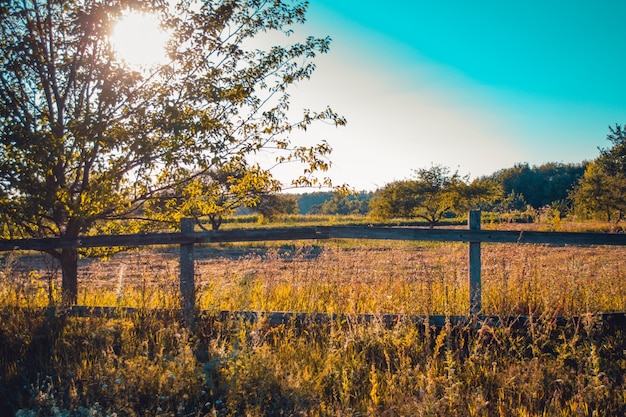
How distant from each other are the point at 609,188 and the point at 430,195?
16111 mm

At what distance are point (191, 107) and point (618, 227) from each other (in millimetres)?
31602

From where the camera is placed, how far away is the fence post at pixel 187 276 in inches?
199

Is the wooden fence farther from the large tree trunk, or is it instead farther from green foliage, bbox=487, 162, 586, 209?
green foliage, bbox=487, 162, 586, 209

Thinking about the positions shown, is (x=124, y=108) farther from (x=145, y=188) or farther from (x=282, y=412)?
(x=282, y=412)

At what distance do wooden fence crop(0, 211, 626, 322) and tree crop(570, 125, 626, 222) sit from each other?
3545cm

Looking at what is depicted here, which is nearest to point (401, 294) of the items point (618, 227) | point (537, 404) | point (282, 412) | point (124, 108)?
point (537, 404)

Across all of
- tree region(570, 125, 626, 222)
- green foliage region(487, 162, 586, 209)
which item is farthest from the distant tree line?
green foliage region(487, 162, 586, 209)

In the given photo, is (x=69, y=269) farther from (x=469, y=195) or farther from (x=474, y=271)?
(x=469, y=195)

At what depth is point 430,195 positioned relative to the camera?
31688 millimetres

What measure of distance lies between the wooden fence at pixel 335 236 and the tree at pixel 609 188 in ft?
116

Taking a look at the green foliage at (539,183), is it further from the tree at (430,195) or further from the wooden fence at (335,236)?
the wooden fence at (335,236)

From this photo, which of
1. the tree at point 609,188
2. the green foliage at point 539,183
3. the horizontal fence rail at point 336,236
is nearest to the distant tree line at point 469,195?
the tree at point 609,188

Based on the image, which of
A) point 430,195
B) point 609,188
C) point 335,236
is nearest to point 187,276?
point 335,236

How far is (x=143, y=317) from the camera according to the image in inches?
205
